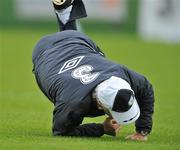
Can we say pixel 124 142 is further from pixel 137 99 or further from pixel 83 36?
pixel 83 36

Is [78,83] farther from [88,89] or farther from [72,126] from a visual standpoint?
[72,126]

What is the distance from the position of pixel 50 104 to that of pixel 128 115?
20.1 ft

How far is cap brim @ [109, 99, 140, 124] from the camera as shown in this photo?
33.1ft

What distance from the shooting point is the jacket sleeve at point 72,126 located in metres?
10.4

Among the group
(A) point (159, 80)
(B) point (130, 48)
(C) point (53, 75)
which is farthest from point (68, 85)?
(B) point (130, 48)

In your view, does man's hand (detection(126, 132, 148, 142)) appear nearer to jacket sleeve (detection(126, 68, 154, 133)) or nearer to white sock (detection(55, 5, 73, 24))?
jacket sleeve (detection(126, 68, 154, 133))

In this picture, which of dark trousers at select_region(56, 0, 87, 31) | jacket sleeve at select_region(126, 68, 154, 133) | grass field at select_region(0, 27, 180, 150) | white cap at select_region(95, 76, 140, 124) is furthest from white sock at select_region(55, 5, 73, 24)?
white cap at select_region(95, 76, 140, 124)

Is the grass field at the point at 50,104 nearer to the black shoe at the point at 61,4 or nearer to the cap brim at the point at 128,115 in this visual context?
the cap brim at the point at 128,115

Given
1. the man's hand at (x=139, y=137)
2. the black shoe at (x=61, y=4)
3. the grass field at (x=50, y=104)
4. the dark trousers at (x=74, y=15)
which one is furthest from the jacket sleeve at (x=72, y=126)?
the black shoe at (x=61, y=4)

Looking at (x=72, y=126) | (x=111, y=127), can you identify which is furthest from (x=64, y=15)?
(x=72, y=126)

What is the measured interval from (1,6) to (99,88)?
96.6ft

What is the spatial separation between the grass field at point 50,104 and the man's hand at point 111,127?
0.10 meters

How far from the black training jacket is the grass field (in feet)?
0.71

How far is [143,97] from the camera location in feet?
35.0
